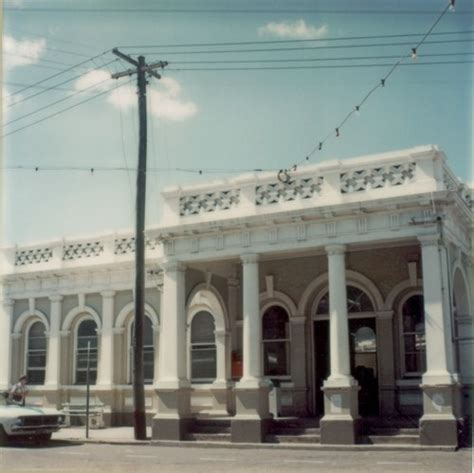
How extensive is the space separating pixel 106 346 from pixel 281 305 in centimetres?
617

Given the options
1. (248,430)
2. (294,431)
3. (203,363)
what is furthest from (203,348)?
(294,431)

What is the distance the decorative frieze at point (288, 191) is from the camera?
1870cm

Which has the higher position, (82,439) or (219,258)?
(219,258)

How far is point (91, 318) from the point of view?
25.4m

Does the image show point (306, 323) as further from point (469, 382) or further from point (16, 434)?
point (16, 434)

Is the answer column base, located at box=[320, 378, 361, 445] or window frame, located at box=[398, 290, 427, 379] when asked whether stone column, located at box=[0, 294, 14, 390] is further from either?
window frame, located at box=[398, 290, 427, 379]

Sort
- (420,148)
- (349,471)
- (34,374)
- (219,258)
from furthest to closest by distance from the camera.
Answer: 1. (34,374)
2. (219,258)
3. (420,148)
4. (349,471)

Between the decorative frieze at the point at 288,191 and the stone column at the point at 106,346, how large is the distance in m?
7.71

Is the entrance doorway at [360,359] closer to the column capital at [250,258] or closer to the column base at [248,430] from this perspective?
the column base at [248,430]

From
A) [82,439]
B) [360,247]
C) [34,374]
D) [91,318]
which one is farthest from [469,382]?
[34,374]

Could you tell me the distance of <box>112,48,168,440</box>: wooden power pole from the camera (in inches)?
789

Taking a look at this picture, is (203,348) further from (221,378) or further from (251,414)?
(251,414)

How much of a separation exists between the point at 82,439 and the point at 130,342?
4.65 metres

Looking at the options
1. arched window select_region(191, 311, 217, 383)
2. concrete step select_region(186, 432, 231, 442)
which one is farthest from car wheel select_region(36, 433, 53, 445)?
arched window select_region(191, 311, 217, 383)
